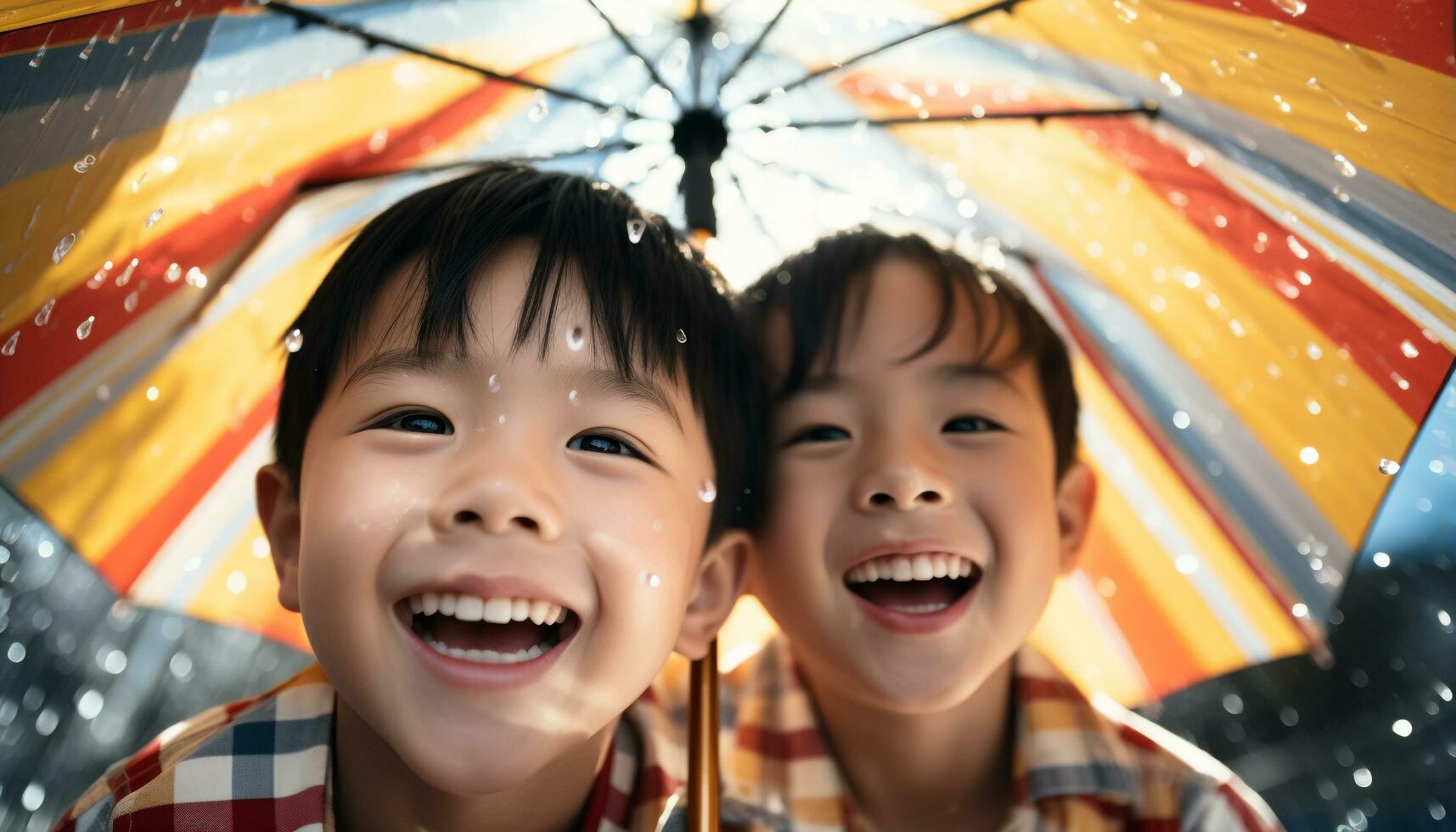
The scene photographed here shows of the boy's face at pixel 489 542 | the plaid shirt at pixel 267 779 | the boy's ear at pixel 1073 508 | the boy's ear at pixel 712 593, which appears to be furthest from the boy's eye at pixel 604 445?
the boy's ear at pixel 1073 508

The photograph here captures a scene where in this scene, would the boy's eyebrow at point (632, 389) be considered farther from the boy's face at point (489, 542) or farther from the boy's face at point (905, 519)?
the boy's face at point (905, 519)

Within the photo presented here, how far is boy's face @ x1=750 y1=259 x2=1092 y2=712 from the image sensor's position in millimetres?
1474

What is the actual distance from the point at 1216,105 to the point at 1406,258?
269 millimetres

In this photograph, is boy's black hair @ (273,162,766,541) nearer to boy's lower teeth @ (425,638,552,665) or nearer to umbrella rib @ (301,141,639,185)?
umbrella rib @ (301,141,639,185)

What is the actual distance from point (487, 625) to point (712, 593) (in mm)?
340

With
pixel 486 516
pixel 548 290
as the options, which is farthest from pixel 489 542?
pixel 548 290

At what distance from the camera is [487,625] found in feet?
4.25

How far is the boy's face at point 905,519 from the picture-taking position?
4.83 feet

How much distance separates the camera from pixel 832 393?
153 centimetres

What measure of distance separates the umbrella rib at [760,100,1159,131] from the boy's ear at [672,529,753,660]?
1.88 ft

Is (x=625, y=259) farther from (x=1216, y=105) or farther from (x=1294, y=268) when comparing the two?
(x=1294, y=268)

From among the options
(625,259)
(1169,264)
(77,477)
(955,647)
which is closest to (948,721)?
(955,647)

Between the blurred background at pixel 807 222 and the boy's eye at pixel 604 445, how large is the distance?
0.43 meters

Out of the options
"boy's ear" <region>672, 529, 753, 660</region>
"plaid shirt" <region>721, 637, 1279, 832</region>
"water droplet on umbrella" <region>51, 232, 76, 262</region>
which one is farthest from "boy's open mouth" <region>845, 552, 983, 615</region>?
"water droplet on umbrella" <region>51, 232, 76, 262</region>
